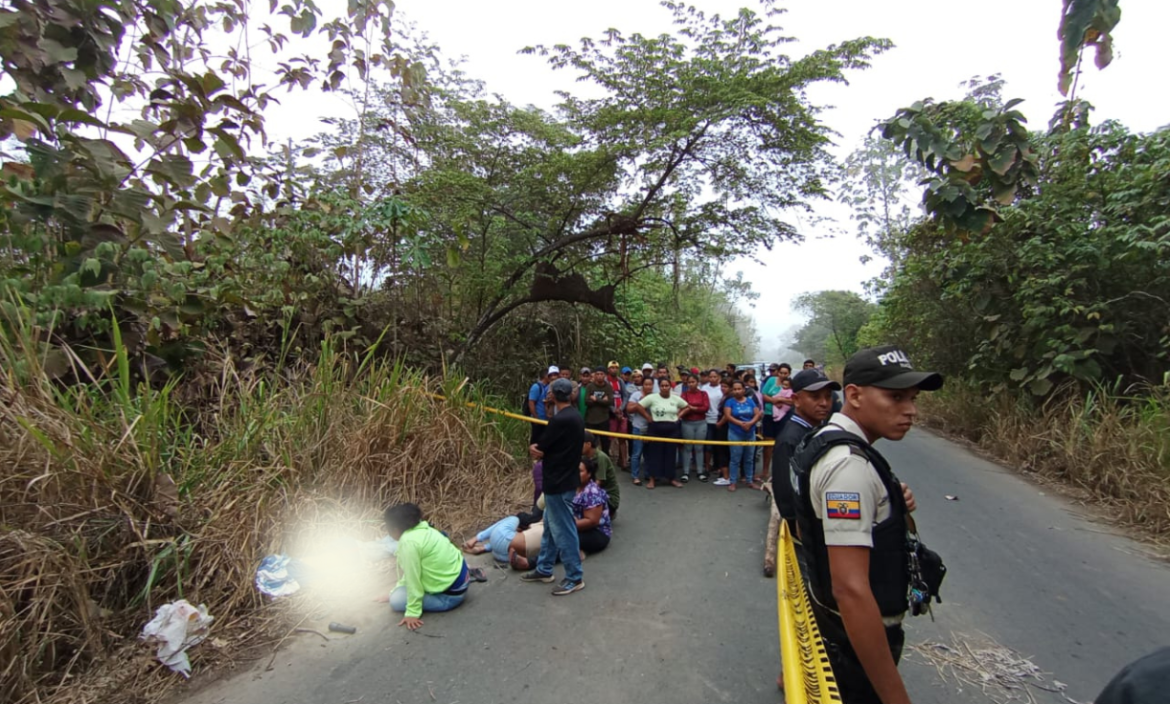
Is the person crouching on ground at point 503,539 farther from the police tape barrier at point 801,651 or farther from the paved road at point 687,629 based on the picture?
the police tape barrier at point 801,651

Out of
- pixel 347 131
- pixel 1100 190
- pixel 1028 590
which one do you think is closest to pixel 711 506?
pixel 1028 590

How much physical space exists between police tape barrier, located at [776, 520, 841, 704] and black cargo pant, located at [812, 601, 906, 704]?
0.05m

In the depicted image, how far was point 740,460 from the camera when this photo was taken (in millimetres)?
7582

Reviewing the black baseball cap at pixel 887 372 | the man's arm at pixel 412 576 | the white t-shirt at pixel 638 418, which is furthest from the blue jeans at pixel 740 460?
the black baseball cap at pixel 887 372

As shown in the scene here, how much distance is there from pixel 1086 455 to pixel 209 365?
1017cm

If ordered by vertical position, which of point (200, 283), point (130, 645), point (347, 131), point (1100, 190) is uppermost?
point (347, 131)

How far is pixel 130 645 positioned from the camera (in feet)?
10.2

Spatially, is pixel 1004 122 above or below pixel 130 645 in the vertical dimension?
above

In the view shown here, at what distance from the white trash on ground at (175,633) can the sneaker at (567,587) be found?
2.36m

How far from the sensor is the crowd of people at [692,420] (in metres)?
7.61

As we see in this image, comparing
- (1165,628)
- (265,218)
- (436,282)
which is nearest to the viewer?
(1165,628)

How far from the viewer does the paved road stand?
3076mm

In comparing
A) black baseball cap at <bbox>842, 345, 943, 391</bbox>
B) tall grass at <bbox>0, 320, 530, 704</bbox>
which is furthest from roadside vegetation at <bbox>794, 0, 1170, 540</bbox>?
tall grass at <bbox>0, 320, 530, 704</bbox>

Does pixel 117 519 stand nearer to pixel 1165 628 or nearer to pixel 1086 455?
pixel 1165 628
